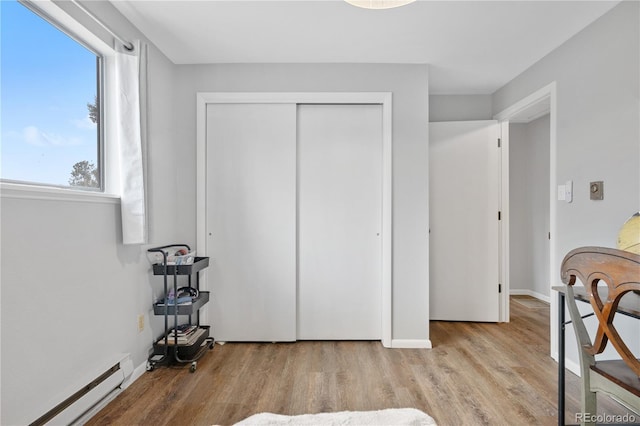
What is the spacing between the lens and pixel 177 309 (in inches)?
93.4

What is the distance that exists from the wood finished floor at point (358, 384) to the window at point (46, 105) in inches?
55.3

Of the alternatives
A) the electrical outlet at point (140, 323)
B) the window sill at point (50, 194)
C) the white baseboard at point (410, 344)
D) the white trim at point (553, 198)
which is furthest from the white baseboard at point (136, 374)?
the white trim at point (553, 198)

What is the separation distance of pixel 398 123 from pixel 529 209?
2.80 metres

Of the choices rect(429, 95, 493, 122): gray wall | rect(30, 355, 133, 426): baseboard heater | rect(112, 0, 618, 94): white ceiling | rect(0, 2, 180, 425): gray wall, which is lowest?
rect(30, 355, 133, 426): baseboard heater

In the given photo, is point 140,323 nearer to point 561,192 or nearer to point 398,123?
point 398,123

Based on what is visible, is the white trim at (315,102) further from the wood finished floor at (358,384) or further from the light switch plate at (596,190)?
the light switch plate at (596,190)

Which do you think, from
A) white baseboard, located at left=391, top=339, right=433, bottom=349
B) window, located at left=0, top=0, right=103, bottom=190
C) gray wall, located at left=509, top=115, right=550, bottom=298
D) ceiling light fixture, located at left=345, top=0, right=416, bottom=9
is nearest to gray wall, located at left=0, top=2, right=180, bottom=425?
window, located at left=0, top=0, right=103, bottom=190

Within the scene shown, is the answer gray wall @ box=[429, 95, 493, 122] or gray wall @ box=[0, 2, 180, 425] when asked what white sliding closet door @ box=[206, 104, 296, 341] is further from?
gray wall @ box=[429, 95, 493, 122]

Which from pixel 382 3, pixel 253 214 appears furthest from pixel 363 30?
pixel 253 214

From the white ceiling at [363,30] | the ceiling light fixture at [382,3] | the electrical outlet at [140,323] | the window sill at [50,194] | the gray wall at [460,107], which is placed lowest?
the electrical outlet at [140,323]

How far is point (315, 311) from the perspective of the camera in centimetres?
293

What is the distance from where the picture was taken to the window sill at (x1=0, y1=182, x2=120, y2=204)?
1.38m

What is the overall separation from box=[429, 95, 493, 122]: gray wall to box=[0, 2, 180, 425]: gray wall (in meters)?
2.83

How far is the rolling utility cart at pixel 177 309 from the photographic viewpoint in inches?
93.1
